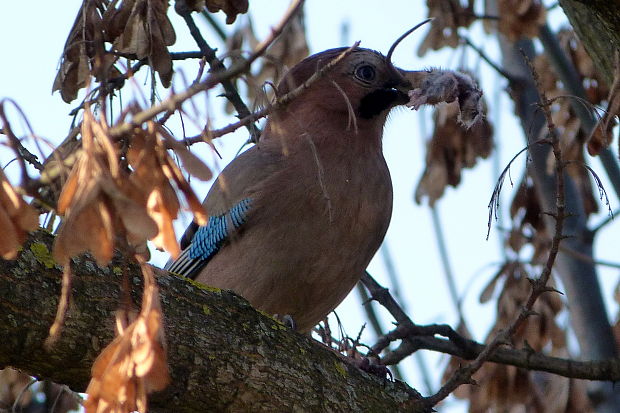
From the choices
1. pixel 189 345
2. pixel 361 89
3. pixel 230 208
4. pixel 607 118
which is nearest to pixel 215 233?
pixel 230 208

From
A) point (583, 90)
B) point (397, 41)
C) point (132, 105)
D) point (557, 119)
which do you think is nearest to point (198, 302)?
point (397, 41)

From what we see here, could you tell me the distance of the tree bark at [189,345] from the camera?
349 centimetres

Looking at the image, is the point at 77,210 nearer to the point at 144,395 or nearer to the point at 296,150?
the point at 144,395

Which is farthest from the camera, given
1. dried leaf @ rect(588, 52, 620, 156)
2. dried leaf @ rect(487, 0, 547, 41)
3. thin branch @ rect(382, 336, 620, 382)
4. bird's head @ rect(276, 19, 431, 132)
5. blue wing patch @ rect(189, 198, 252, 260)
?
dried leaf @ rect(487, 0, 547, 41)

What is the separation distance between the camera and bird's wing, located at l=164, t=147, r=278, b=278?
542cm

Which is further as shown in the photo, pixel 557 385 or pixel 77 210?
pixel 557 385

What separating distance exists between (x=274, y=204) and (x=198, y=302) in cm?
147

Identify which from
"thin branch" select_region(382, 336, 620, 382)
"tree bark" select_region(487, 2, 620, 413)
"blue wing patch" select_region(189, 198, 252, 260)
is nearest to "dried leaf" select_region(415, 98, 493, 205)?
"tree bark" select_region(487, 2, 620, 413)

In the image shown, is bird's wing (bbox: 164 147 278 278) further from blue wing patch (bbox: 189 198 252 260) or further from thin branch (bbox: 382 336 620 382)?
thin branch (bbox: 382 336 620 382)

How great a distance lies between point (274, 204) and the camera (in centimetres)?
532

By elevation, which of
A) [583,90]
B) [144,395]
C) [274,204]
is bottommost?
[144,395]

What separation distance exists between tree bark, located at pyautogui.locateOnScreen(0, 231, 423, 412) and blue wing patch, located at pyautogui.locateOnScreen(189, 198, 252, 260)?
1.32 meters

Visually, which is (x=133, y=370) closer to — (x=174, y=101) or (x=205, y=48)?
(x=174, y=101)

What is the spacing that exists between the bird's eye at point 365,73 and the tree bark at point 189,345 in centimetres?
209
